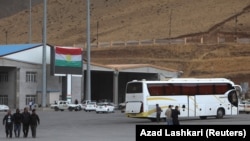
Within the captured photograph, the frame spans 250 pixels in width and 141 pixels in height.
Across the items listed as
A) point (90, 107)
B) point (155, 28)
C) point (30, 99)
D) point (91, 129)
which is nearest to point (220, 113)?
point (91, 129)

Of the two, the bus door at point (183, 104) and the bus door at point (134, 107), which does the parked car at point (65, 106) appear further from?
the bus door at point (134, 107)

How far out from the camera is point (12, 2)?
589 feet

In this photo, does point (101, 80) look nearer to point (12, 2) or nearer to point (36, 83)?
point (36, 83)

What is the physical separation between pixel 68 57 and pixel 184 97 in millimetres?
41941

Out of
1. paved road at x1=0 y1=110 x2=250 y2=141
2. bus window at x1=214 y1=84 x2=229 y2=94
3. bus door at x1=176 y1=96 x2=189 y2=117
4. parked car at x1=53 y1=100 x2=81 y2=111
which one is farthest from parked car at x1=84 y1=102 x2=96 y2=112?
bus door at x1=176 y1=96 x2=189 y2=117

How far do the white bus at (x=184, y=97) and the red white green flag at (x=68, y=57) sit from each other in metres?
38.2

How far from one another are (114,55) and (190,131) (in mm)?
101520

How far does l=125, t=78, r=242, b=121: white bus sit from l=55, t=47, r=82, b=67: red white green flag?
3816cm

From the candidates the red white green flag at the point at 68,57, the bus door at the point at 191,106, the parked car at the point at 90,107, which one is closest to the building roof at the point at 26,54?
the red white green flag at the point at 68,57

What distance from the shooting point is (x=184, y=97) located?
141ft

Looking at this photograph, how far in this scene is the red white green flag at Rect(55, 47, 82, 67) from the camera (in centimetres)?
8181

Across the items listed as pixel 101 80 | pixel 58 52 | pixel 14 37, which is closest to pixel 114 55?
pixel 101 80

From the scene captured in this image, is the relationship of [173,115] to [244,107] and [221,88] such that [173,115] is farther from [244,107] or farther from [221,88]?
[244,107]

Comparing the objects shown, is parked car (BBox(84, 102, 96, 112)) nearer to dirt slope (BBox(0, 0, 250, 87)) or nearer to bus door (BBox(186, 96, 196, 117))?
bus door (BBox(186, 96, 196, 117))
